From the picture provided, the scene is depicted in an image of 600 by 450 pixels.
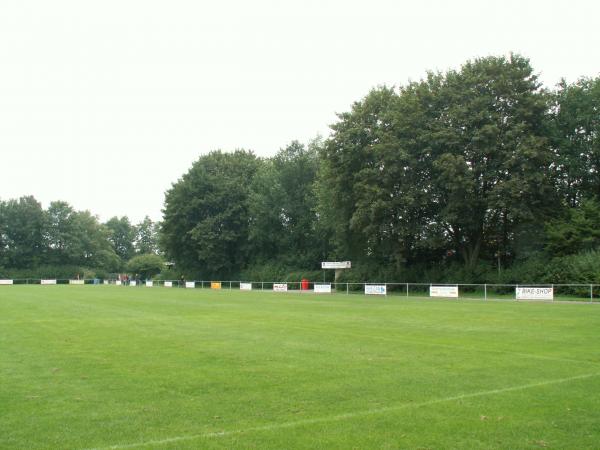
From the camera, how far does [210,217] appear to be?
3046 inches

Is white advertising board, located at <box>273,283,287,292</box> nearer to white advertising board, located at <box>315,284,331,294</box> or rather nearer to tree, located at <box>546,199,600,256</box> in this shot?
white advertising board, located at <box>315,284,331,294</box>

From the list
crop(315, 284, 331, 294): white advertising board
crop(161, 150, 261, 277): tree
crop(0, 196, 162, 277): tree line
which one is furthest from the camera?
crop(0, 196, 162, 277): tree line

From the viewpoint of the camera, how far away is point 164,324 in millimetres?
21562

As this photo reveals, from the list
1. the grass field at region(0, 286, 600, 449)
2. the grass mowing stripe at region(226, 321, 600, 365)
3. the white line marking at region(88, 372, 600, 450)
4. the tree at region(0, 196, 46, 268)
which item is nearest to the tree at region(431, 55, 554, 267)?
the grass field at region(0, 286, 600, 449)

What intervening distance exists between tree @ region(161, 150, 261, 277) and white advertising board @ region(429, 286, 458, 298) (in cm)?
3898

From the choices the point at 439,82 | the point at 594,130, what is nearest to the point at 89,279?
the point at 439,82

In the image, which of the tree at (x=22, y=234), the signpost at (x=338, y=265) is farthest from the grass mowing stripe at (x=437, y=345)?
the tree at (x=22, y=234)

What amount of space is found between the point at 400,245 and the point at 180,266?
4305 cm

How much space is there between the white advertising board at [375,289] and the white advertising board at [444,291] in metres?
4.66

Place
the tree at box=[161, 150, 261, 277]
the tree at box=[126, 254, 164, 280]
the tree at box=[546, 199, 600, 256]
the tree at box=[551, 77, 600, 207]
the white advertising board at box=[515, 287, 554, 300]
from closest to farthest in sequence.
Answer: the white advertising board at box=[515, 287, 554, 300], the tree at box=[546, 199, 600, 256], the tree at box=[551, 77, 600, 207], the tree at box=[161, 150, 261, 277], the tree at box=[126, 254, 164, 280]

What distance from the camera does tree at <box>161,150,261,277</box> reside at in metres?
76.7

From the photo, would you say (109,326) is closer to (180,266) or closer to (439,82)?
(439,82)

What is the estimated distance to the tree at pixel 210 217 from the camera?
76.7 m

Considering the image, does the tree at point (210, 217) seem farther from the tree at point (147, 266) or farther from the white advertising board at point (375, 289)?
the white advertising board at point (375, 289)
